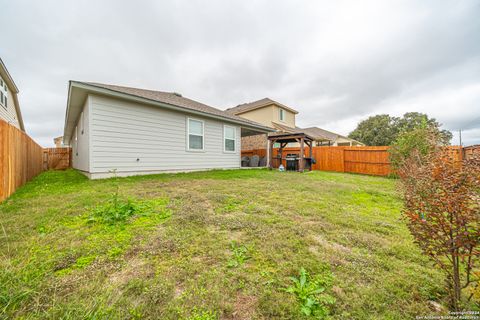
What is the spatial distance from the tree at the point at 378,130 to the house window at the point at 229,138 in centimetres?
2727

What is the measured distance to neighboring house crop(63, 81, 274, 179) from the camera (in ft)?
18.4

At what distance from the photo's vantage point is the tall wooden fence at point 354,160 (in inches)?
383

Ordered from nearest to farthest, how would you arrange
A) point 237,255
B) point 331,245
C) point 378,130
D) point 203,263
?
point 203,263 < point 237,255 < point 331,245 < point 378,130

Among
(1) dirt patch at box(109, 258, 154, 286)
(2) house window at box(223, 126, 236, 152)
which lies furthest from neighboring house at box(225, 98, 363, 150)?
(1) dirt patch at box(109, 258, 154, 286)

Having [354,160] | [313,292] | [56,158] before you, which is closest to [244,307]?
[313,292]

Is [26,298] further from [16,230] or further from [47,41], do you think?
[47,41]

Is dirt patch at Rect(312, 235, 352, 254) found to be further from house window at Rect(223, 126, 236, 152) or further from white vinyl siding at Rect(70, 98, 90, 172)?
house window at Rect(223, 126, 236, 152)

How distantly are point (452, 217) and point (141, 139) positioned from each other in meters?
7.37

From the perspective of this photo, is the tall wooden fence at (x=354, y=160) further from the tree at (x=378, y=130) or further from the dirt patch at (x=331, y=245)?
the tree at (x=378, y=130)

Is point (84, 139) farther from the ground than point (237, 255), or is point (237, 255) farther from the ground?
point (84, 139)

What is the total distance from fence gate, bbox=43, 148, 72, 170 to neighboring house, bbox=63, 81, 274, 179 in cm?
562

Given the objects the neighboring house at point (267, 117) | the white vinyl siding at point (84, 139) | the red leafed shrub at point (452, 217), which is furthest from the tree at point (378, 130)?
the white vinyl siding at point (84, 139)

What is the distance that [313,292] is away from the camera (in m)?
1.28

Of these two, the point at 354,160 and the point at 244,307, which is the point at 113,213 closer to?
the point at 244,307
